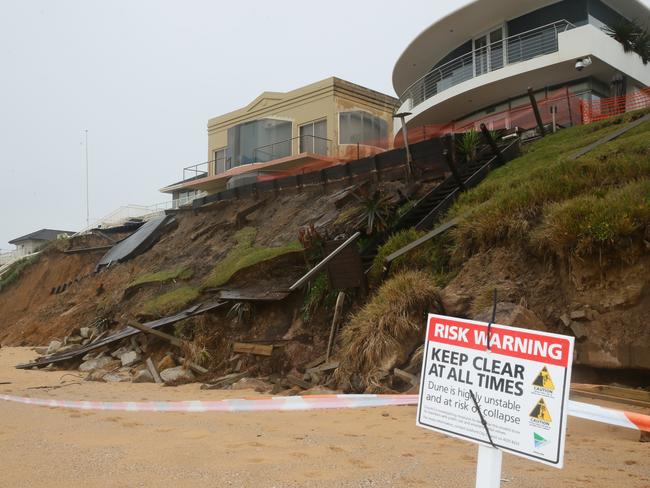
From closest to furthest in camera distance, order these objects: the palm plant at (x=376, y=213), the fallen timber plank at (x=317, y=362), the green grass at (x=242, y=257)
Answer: the fallen timber plank at (x=317, y=362) < the palm plant at (x=376, y=213) < the green grass at (x=242, y=257)

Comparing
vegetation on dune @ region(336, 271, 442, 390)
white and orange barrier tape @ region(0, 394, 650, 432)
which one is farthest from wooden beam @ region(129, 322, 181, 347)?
white and orange barrier tape @ region(0, 394, 650, 432)

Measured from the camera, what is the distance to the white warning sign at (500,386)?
2686 mm

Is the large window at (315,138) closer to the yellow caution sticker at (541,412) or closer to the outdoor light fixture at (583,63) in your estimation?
the outdoor light fixture at (583,63)

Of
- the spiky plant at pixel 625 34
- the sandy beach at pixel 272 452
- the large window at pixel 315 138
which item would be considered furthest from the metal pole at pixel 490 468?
the large window at pixel 315 138

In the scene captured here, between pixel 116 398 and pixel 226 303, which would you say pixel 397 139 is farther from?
pixel 116 398

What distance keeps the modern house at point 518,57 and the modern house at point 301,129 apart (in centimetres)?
424

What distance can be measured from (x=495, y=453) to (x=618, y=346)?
5.26 metres

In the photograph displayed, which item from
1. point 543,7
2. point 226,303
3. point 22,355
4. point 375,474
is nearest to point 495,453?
point 375,474

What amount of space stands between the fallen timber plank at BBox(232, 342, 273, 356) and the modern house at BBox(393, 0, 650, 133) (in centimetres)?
1169

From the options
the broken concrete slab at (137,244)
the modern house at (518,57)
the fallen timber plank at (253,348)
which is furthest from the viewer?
the broken concrete slab at (137,244)

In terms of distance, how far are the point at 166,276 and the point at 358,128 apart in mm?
16265

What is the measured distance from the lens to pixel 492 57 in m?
24.0

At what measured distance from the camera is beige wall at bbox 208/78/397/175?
30859mm

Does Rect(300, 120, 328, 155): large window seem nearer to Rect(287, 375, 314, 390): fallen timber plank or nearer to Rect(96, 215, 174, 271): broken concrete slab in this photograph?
Rect(96, 215, 174, 271): broken concrete slab
